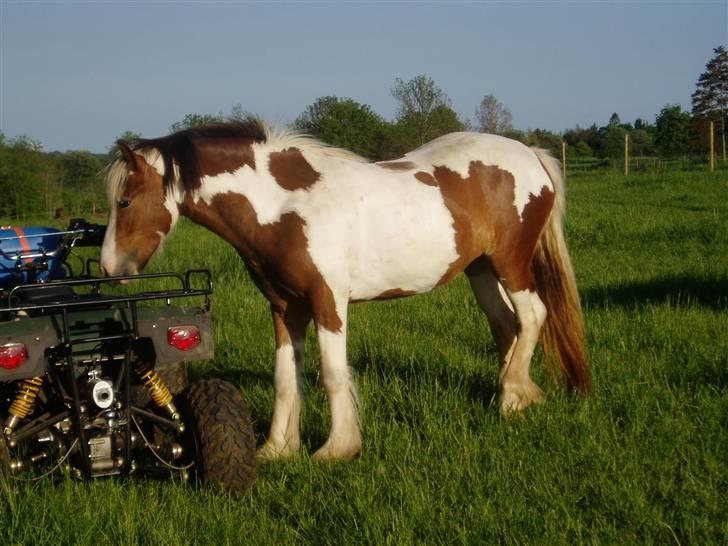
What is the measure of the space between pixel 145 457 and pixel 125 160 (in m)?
1.62

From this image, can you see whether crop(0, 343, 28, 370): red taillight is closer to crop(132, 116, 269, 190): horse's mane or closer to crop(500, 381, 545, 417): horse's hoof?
crop(132, 116, 269, 190): horse's mane

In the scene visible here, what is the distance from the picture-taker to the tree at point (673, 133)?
162 feet

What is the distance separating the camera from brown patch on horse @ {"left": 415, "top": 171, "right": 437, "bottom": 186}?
509 cm

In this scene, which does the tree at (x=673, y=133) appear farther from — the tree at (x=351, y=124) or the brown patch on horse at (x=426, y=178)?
the brown patch on horse at (x=426, y=178)

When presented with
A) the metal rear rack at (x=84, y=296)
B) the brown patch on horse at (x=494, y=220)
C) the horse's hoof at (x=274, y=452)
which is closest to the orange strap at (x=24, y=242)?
the metal rear rack at (x=84, y=296)

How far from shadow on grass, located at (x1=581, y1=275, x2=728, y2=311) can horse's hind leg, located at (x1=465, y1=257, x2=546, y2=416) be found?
239 cm

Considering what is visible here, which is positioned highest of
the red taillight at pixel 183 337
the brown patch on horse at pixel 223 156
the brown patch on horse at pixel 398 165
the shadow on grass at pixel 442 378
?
the brown patch on horse at pixel 223 156

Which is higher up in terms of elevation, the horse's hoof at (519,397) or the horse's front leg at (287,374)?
the horse's front leg at (287,374)

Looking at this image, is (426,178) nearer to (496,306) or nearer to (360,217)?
(360,217)

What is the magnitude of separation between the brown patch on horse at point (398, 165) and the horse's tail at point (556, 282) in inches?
45.8

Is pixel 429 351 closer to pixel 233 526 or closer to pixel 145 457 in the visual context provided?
pixel 145 457

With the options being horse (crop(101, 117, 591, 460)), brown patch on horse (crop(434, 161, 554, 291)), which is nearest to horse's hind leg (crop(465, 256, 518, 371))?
horse (crop(101, 117, 591, 460))

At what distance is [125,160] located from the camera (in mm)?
4477

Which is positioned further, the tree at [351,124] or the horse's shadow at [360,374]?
the tree at [351,124]
